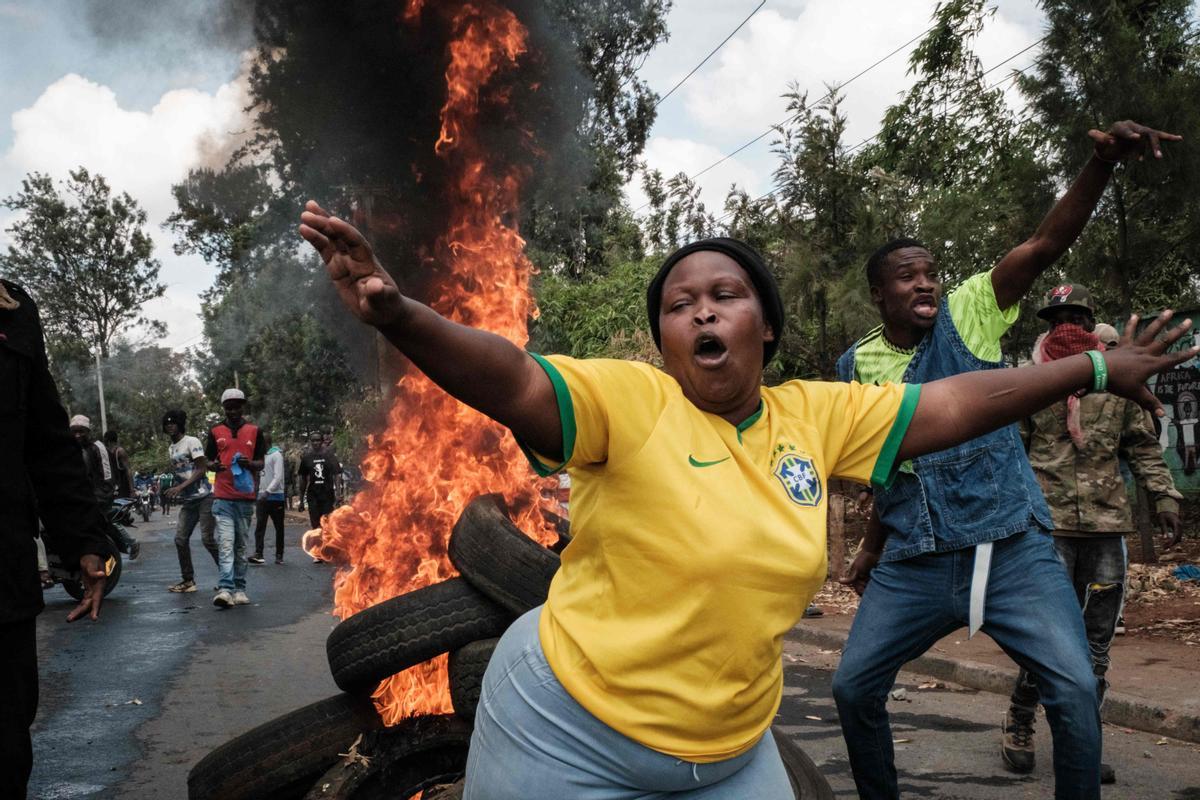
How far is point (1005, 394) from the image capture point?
7.91 ft

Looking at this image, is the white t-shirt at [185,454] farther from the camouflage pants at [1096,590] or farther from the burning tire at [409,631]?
the camouflage pants at [1096,590]

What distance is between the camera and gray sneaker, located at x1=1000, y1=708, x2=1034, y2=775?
478 cm

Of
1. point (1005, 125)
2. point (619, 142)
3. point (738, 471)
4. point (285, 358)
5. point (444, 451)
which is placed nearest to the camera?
point (738, 471)

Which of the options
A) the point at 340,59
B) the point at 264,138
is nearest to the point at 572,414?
the point at 340,59

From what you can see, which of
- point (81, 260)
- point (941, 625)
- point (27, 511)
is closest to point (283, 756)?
point (27, 511)

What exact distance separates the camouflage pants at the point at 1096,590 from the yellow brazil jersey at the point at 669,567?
3.11 m

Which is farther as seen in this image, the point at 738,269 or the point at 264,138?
the point at 264,138

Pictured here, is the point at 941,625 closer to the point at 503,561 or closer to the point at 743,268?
the point at 503,561

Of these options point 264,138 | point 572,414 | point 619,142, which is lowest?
point 572,414

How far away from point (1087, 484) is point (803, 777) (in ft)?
8.19

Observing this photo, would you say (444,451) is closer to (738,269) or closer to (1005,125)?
(738,269)

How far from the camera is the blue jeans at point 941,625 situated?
10.8ft

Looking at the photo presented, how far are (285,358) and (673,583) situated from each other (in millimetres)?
32110

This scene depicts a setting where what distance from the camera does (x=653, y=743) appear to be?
1986mm
